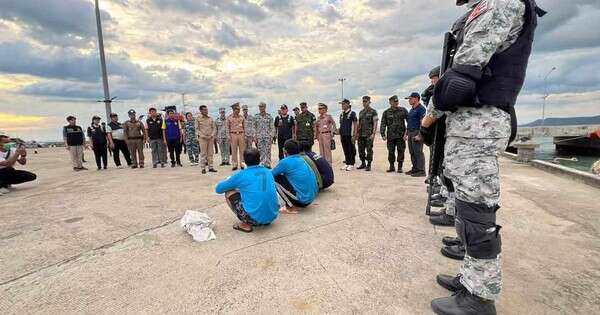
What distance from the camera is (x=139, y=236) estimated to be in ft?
11.3

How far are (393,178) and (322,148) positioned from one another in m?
2.20

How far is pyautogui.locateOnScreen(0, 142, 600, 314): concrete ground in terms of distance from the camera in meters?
2.17

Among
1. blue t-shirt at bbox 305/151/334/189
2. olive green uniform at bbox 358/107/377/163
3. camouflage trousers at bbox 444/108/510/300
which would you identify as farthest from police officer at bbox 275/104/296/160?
camouflage trousers at bbox 444/108/510/300

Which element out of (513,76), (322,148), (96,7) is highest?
(96,7)

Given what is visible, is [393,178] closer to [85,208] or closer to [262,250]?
[262,250]

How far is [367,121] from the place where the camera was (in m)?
7.69

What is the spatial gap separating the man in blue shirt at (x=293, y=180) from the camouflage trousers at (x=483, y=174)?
8.29 ft

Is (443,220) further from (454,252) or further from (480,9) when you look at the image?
(480,9)

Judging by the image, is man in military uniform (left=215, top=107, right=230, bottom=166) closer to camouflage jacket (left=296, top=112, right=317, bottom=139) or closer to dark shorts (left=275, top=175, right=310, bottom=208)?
camouflage jacket (left=296, top=112, right=317, bottom=139)

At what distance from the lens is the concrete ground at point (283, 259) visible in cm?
217

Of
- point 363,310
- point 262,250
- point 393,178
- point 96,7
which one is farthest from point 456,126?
point 96,7

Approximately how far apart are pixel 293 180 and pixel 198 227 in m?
1.43

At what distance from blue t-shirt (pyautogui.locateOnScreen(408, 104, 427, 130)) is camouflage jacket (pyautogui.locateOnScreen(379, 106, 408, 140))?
0.35m

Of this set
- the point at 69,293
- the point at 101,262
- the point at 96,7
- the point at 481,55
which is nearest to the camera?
the point at 481,55
